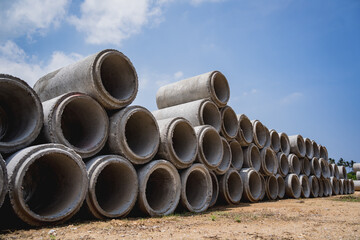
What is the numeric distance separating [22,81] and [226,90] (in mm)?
6064

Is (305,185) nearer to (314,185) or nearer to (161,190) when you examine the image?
(314,185)

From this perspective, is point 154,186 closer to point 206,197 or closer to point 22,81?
point 206,197

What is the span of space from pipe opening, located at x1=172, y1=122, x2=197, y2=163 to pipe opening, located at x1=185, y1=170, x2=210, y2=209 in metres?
0.48

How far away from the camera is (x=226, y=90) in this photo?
893 centimetres

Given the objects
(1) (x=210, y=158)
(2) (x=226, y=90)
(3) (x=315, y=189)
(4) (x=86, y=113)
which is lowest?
(3) (x=315, y=189)

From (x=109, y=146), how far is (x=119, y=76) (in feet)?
5.02

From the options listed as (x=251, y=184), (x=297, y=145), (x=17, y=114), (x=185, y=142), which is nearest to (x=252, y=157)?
(x=251, y=184)

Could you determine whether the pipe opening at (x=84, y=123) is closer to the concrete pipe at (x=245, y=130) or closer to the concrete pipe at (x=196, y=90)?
the concrete pipe at (x=196, y=90)

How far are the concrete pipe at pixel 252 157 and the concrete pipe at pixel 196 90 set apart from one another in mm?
1939


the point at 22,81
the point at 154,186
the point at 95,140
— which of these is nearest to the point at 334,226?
the point at 154,186

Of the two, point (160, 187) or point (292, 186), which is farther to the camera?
point (292, 186)

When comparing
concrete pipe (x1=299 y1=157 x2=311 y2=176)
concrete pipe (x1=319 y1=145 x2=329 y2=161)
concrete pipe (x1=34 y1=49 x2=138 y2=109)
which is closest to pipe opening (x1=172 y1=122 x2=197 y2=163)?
concrete pipe (x1=34 y1=49 x2=138 y2=109)

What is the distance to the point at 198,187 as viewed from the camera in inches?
269

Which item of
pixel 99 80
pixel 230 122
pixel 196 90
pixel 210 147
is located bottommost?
pixel 210 147
